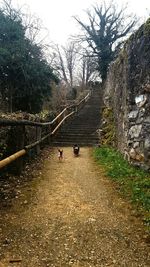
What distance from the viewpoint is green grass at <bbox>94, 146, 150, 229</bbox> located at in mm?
5168

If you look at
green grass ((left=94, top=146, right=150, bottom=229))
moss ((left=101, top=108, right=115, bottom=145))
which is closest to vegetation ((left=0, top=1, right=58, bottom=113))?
moss ((left=101, top=108, right=115, bottom=145))

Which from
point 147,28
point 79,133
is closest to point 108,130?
point 79,133

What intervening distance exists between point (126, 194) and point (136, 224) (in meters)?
1.40

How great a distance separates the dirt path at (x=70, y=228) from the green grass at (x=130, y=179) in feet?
0.66

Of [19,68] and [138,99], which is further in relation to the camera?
[19,68]

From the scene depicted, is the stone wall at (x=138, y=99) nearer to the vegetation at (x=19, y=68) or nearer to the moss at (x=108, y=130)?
the moss at (x=108, y=130)

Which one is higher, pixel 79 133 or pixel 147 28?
pixel 147 28

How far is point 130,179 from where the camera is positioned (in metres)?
6.70

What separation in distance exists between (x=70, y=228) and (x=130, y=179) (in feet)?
9.11

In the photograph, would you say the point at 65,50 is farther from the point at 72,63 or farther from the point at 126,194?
the point at 126,194

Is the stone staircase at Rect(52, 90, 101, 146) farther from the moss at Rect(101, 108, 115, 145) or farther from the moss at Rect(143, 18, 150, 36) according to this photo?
the moss at Rect(143, 18, 150, 36)

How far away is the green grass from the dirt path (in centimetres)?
20

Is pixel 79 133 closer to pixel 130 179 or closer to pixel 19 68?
pixel 19 68

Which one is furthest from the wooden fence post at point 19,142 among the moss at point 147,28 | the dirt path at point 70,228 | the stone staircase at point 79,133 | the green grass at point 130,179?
the stone staircase at point 79,133
